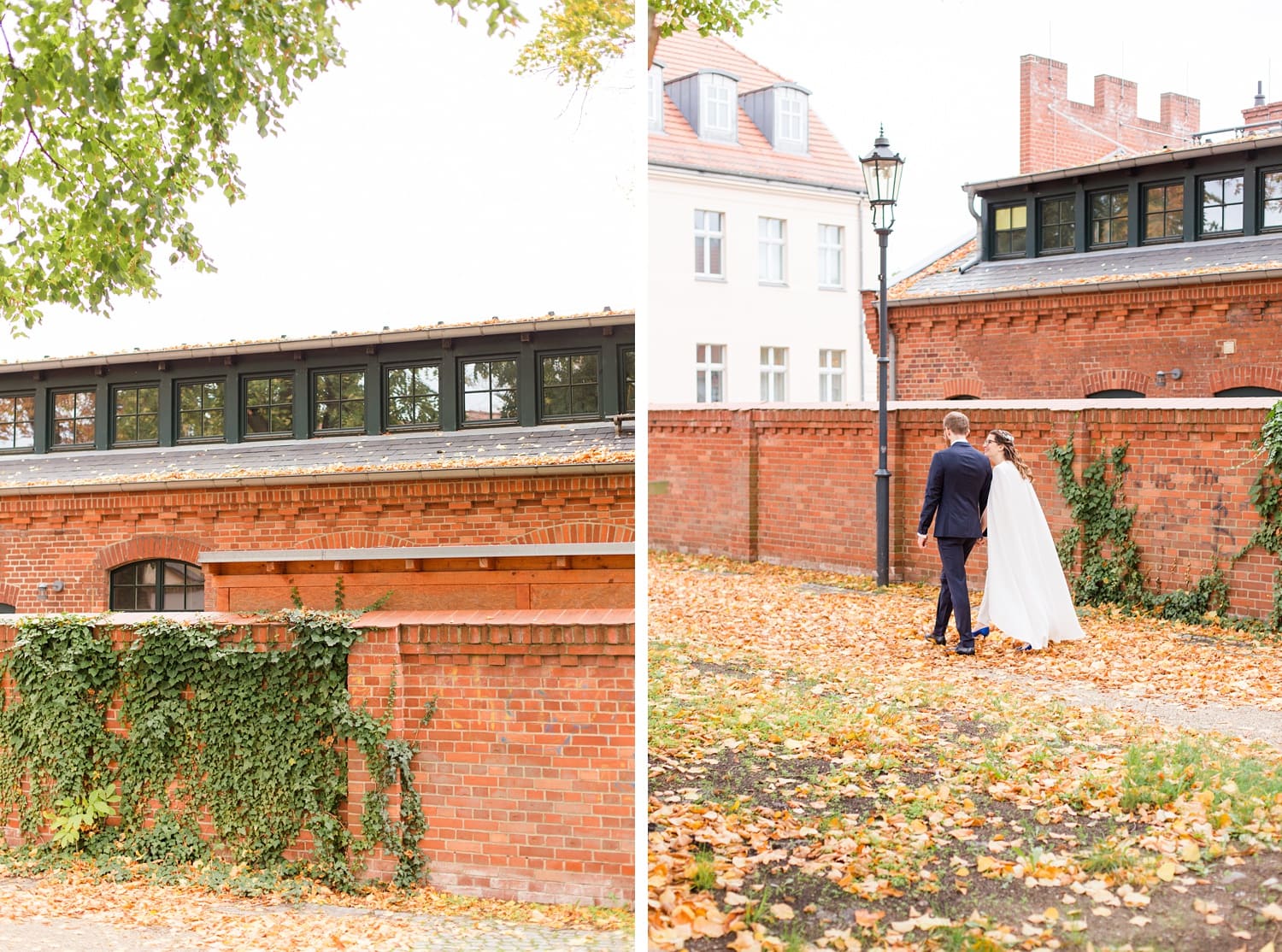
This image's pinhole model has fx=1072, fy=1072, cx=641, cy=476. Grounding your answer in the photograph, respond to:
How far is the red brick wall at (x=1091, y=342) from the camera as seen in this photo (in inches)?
253

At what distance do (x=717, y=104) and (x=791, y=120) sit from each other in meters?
0.29

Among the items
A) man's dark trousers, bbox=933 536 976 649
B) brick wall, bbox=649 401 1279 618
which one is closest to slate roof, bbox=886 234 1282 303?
brick wall, bbox=649 401 1279 618

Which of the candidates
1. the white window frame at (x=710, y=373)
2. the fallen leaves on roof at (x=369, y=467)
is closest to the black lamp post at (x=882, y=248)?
the white window frame at (x=710, y=373)

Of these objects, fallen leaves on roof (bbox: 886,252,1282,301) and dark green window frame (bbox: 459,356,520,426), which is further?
fallen leaves on roof (bbox: 886,252,1282,301)

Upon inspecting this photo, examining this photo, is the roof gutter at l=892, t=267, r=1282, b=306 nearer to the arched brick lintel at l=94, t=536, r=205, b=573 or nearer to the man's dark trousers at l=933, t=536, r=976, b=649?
the man's dark trousers at l=933, t=536, r=976, b=649

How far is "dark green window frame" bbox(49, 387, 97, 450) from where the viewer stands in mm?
3170

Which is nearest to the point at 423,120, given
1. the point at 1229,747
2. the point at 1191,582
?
the point at 1229,747

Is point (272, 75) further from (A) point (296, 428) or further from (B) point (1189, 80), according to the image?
(B) point (1189, 80)

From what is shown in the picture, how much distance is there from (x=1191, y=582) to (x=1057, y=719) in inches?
96.6

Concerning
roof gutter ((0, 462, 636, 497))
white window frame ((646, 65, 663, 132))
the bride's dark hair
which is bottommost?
roof gutter ((0, 462, 636, 497))

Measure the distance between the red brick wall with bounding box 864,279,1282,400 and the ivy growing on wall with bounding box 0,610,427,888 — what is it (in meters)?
3.85

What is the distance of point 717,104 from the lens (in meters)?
3.85

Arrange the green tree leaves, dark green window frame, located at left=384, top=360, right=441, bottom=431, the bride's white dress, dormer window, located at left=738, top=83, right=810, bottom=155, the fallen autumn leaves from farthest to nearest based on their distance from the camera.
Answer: the bride's white dress < dormer window, located at left=738, top=83, right=810, bottom=155 < the green tree leaves < dark green window frame, located at left=384, top=360, right=441, bottom=431 < the fallen autumn leaves

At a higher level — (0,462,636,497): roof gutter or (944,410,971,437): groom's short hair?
(944,410,971,437): groom's short hair
